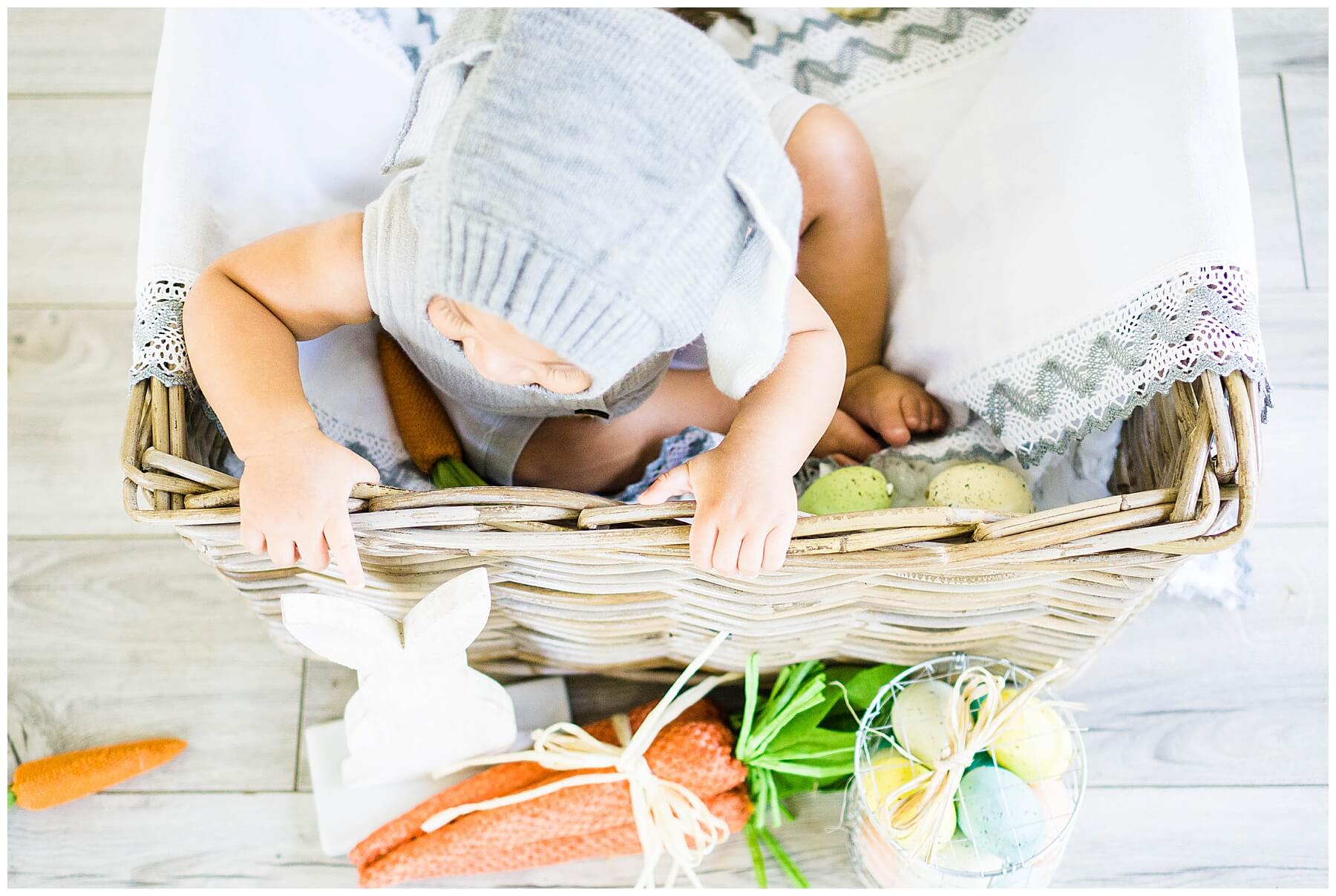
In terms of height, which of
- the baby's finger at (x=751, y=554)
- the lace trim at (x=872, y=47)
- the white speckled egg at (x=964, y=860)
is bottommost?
the white speckled egg at (x=964, y=860)

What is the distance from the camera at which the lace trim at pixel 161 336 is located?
0.66m

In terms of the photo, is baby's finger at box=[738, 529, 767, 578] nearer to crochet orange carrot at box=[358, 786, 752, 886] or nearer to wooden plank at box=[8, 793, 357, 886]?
crochet orange carrot at box=[358, 786, 752, 886]

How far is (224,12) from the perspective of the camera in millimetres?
805

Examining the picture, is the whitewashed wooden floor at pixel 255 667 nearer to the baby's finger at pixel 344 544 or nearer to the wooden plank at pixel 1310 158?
the wooden plank at pixel 1310 158

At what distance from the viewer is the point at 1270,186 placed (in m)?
1.10

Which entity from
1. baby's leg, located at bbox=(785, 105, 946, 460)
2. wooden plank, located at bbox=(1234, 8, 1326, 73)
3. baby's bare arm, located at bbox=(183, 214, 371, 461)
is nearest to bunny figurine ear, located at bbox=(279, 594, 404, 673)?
baby's bare arm, located at bbox=(183, 214, 371, 461)

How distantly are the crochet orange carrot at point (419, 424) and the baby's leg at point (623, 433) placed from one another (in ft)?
0.19

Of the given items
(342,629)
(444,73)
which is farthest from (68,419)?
(444,73)

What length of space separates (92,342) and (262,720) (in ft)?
1.41

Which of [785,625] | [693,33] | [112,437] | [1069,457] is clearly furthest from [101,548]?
A: [1069,457]

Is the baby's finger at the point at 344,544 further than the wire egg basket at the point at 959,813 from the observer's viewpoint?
No

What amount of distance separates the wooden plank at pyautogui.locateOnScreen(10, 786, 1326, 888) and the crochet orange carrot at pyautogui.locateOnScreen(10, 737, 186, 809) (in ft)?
0.08

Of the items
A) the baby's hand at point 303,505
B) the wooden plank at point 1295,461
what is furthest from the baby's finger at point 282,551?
the wooden plank at point 1295,461

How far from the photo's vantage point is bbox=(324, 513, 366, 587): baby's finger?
609mm
